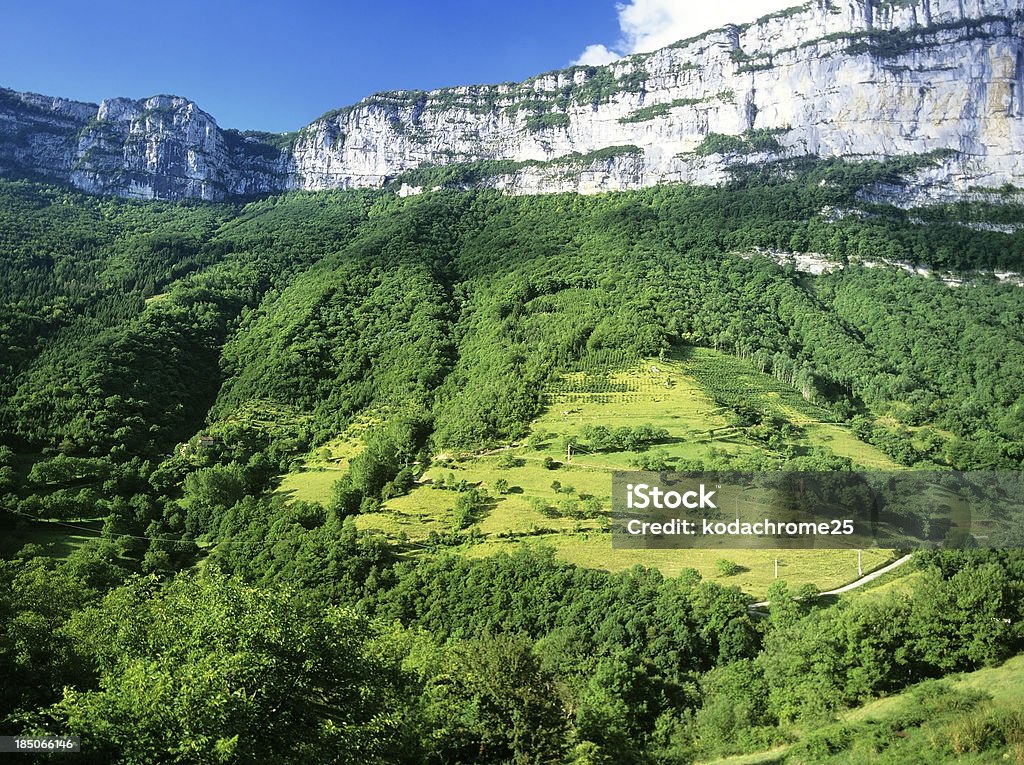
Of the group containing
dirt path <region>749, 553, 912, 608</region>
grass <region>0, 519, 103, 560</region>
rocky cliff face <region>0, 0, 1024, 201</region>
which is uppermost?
rocky cliff face <region>0, 0, 1024, 201</region>

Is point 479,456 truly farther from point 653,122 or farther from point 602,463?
point 653,122

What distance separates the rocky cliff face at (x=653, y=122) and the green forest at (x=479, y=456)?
1258 centimetres

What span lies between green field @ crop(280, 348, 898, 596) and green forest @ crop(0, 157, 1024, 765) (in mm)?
487

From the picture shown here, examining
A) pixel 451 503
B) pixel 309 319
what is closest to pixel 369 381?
pixel 309 319

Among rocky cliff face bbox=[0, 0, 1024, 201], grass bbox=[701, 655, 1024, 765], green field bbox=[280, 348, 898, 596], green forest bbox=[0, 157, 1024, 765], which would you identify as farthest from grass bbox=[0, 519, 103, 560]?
rocky cliff face bbox=[0, 0, 1024, 201]

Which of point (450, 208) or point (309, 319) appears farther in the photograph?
point (450, 208)

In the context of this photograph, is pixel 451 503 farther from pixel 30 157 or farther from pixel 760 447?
pixel 30 157

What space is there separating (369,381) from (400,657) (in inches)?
2736

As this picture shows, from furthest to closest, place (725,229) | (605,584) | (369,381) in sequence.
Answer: (725,229) → (369,381) → (605,584)

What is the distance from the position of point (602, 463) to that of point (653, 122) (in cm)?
13040

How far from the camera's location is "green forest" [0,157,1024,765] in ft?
60.0

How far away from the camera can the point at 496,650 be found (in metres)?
25.4

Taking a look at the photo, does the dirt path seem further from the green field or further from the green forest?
the green forest

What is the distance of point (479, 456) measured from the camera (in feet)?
213
